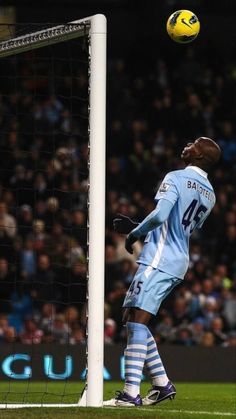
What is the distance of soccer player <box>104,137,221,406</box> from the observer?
8.91 meters

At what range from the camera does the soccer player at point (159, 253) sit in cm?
891

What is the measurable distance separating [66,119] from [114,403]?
12.6 metres

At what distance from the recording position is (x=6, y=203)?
18.7 metres

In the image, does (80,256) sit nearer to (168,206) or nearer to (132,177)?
(132,177)

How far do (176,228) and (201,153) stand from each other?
2.18ft

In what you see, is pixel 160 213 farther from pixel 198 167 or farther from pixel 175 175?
pixel 198 167

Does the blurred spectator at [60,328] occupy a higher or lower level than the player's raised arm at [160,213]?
lower

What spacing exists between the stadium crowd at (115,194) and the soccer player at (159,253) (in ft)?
17.0

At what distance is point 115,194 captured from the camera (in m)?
20.5

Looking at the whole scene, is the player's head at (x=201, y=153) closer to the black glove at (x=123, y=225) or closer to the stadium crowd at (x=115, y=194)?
the black glove at (x=123, y=225)

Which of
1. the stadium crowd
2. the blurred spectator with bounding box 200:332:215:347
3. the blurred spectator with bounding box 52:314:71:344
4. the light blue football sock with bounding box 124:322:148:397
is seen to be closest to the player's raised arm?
the light blue football sock with bounding box 124:322:148:397

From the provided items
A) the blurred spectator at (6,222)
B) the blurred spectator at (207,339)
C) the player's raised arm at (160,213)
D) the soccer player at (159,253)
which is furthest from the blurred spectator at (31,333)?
the player's raised arm at (160,213)

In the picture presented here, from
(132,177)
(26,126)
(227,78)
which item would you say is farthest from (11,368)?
(227,78)

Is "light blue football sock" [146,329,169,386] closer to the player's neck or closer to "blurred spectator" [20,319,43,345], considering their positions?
the player's neck
